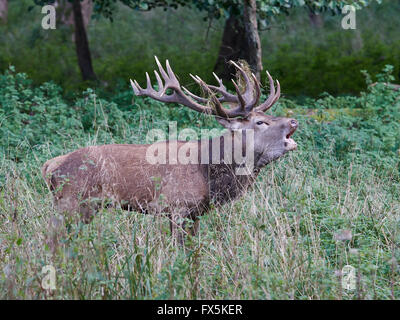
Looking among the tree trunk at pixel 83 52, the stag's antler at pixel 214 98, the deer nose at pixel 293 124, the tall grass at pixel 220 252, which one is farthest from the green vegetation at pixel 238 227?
the tree trunk at pixel 83 52

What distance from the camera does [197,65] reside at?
15875 millimetres

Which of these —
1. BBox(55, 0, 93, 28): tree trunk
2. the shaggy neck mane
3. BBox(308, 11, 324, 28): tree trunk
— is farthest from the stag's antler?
BBox(308, 11, 324, 28): tree trunk

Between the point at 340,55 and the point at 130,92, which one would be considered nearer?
the point at 130,92

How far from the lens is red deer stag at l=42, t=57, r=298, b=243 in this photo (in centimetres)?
577

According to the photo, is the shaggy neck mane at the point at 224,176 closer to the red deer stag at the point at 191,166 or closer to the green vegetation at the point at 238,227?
the red deer stag at the point at 191,166

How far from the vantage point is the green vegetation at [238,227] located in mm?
4258

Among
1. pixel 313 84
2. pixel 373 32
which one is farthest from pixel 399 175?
pixel 373 32

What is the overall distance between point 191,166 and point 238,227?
960mm

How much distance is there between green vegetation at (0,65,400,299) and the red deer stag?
0.20 m

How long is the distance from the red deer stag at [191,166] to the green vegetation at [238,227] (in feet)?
0.65

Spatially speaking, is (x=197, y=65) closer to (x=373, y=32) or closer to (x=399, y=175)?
(x=373, y=32)

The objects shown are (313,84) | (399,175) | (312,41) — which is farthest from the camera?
(312,41)

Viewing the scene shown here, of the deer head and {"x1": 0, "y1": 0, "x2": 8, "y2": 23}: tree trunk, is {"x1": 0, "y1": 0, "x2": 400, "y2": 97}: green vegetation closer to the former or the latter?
{"x1": 0, "y1": 0, "x2": 8, "y2": 23}: tree trunk
